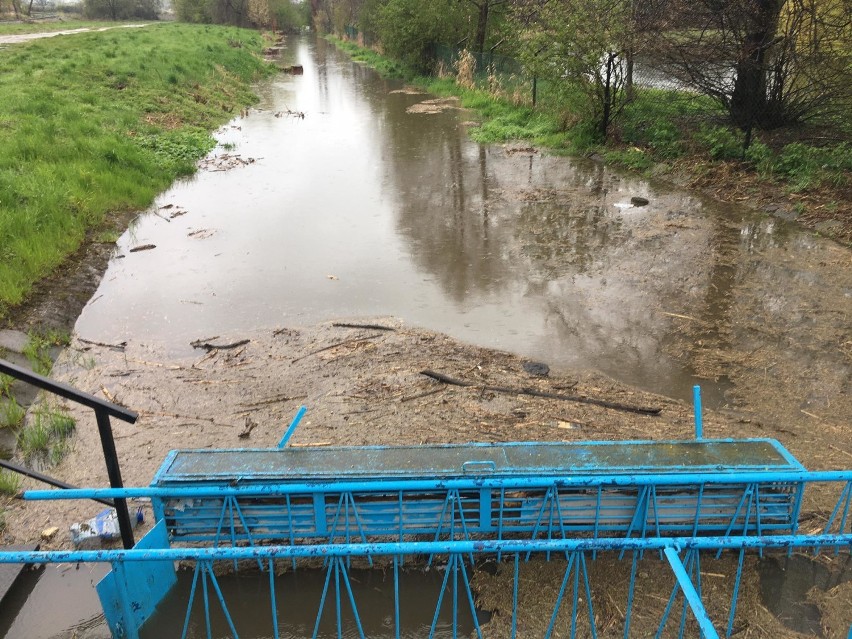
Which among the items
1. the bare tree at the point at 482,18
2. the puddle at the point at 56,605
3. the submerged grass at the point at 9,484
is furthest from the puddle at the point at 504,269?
the bare tree at the point at 482,18

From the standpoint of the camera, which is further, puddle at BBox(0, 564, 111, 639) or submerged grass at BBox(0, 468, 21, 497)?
submerged grass at BBox(0, 468, 21, 497)

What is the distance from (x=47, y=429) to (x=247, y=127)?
565 inches

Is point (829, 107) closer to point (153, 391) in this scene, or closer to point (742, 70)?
point (742, 70)

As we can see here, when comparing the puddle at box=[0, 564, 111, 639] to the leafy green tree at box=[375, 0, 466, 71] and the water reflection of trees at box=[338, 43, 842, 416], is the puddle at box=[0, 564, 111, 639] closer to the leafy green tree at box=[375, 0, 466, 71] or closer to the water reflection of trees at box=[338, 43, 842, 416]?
the water reflection of trees at box=[338, 43, 842, 416]

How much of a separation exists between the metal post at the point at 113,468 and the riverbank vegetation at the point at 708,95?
9.06 meters

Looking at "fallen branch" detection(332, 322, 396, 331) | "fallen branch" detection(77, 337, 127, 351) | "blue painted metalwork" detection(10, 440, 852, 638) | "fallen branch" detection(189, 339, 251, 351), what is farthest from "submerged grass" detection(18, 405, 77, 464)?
"fallen branch" detection(332, 322, 396, 331)

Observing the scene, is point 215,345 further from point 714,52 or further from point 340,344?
point 714,52

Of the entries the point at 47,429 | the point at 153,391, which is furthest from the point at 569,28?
the point at 47,429

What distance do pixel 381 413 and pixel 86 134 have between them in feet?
34.7

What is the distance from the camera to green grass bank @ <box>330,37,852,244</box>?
9492 millimetres

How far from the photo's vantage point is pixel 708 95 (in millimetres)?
12367

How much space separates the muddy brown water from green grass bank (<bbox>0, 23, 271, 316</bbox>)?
0.69 meters

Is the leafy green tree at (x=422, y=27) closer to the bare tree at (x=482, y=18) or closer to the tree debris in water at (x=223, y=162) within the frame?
the bare tree at (x=482, y=18)

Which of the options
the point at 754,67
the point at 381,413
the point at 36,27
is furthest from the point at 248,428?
the point at 36,27
